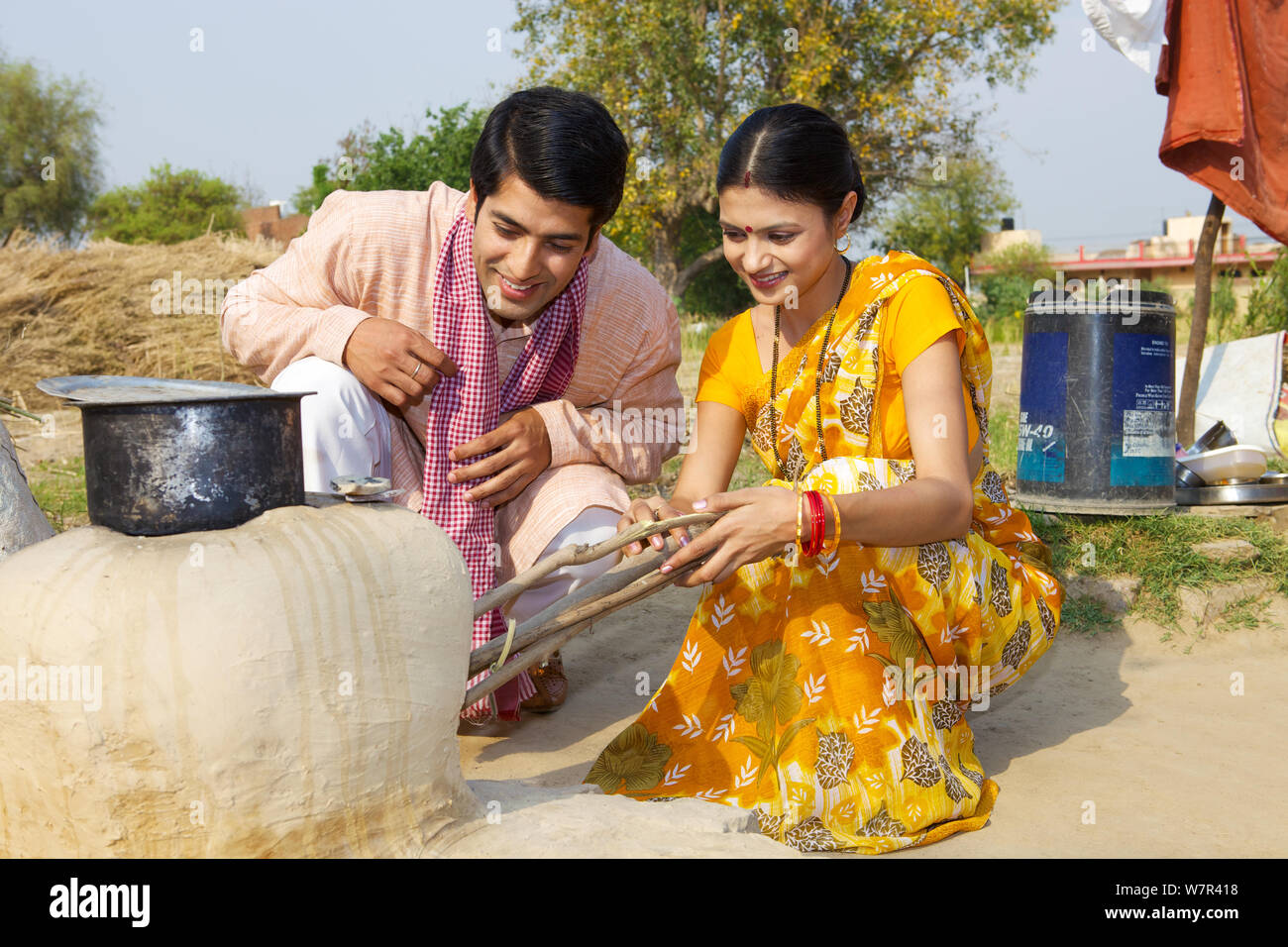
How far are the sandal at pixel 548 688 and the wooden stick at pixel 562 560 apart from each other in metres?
1.04

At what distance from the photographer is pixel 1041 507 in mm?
3783

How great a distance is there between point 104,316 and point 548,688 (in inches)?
268

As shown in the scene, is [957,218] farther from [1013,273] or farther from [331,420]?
[331,420]

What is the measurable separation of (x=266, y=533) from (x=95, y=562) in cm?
23

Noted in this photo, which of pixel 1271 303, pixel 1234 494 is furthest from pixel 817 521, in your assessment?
pixel 1271 303

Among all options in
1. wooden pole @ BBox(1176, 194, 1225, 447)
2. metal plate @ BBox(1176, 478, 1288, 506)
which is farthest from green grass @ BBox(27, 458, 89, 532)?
wooden pole @ BBox(1176, 194, 1225, 447)

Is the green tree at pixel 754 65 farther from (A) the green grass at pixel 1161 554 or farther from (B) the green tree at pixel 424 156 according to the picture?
(A) the green grass at pixel 1161 554

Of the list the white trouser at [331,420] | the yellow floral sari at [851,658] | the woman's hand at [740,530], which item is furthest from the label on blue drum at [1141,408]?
the white trouser at [331,420]

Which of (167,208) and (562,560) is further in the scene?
(167,208)

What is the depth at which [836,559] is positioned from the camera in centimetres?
215

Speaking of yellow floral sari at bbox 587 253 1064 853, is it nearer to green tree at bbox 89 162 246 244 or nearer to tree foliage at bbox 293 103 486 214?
tree foliage at bbox 293 103 486 214

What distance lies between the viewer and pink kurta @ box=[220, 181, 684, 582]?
104 inches

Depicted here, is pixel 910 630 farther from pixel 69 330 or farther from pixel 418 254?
pixel 69 330

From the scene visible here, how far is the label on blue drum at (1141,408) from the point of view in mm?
3598
